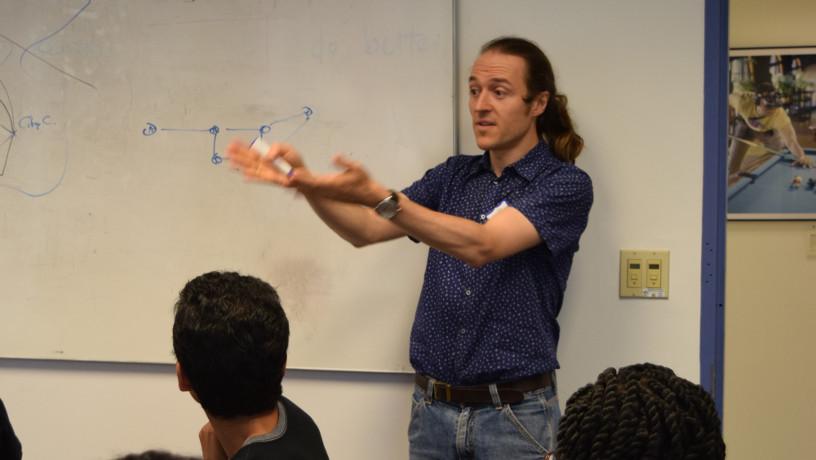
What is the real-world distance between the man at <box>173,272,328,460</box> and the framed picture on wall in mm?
2806

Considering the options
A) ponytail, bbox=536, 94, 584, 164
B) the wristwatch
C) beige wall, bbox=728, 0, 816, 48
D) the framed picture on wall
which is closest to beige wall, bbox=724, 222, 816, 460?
the framed picture on wall

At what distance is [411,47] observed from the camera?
2.40 meters

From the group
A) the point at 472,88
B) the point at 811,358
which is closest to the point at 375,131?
the point at 472,88

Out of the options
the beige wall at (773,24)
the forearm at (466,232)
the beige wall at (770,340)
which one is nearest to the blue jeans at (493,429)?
the forearm at (466,232)

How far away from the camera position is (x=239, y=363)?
141 cm

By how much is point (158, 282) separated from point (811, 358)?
2.81 metres

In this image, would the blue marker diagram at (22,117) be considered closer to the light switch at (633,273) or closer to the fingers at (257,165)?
the fingers at (257,165)

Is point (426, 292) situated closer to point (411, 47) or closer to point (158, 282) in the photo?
point (411, 47)

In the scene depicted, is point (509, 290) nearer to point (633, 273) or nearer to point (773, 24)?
point (633, 273)

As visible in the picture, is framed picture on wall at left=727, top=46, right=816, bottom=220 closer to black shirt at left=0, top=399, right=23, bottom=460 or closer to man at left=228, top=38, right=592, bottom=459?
man at left=228, top=38, right=592, bottom=459

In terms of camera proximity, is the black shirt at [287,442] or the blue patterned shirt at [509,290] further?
the blue patterned shirt at [509,290]

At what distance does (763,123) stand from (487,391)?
7.61 ft

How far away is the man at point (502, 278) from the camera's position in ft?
6.50

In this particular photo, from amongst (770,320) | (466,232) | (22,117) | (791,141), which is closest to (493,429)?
(466,232)
